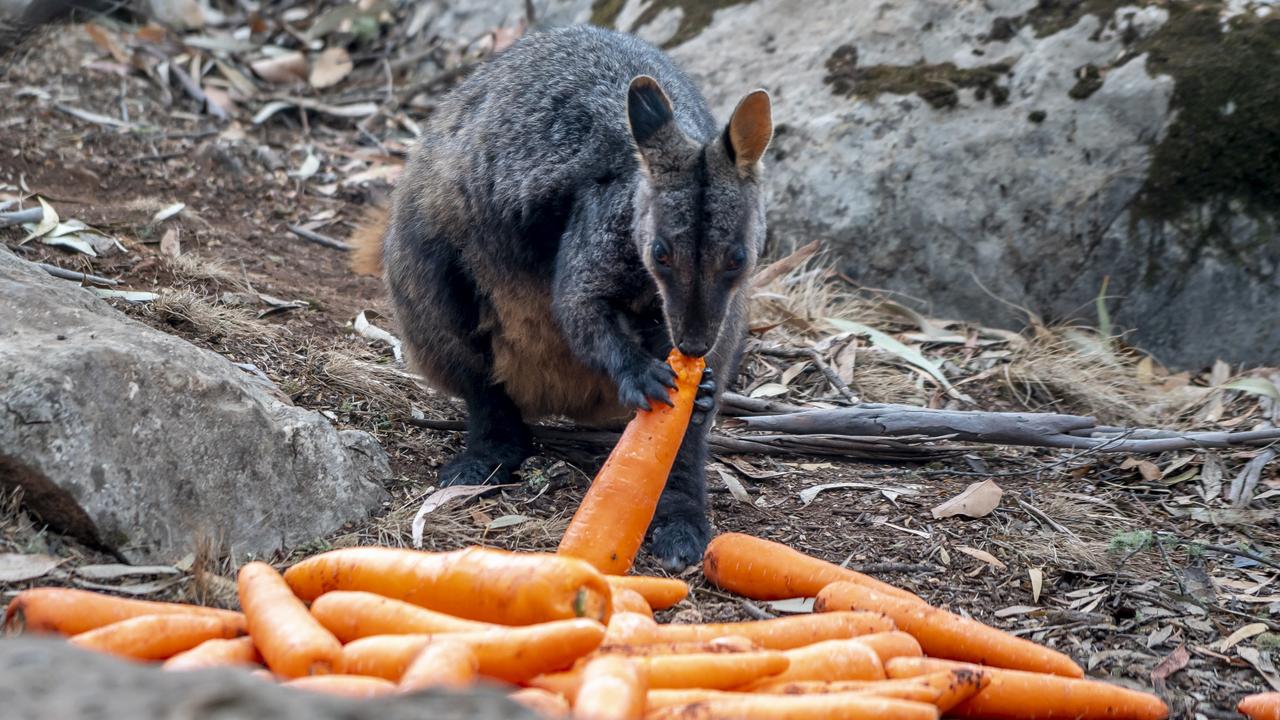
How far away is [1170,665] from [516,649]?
2.05 meters

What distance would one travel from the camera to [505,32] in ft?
29.1

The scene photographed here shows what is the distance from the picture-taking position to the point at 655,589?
336 centimetres

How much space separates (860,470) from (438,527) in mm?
1723

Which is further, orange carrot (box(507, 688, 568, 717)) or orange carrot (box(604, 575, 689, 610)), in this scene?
orange carrot (box(604, 575, 689, 610))

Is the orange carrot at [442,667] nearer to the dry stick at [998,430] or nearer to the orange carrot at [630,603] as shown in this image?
the orange carrot at [630,603]

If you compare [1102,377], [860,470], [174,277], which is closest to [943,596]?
[860,470]

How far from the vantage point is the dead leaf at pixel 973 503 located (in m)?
4.50

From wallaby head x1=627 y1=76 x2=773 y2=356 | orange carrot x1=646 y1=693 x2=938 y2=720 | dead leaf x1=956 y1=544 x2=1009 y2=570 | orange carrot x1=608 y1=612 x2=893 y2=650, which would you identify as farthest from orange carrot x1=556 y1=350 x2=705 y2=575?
orange carrot x1=646 y1=693 x2=938 y2=720

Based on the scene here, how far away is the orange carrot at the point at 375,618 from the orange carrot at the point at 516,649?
17 cm

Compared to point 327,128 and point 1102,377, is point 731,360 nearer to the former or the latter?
point 1102,377

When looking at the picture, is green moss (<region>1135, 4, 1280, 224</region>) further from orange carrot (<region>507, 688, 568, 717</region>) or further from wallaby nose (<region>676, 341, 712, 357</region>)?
orange carrot (<region>507, 688, 568, 717</region>)

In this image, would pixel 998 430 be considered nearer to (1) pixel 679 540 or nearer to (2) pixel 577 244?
(1) pixel 679 540

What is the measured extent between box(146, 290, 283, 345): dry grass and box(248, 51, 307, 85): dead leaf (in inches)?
155

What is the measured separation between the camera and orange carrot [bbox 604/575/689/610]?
3.33 metres
